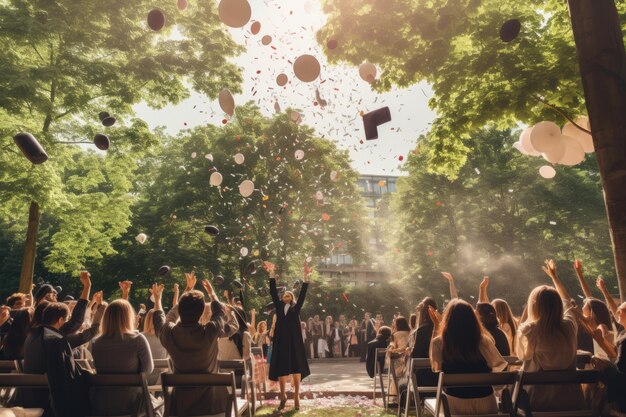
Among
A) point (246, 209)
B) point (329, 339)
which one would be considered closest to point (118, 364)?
point (329, 339)

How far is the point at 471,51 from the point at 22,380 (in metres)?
9.45

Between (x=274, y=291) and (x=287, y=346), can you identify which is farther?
(x=287, y=346)

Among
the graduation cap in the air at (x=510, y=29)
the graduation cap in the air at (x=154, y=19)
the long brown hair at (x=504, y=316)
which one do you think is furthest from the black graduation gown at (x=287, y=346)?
the graduation cap in the air at (x=154, y=19)

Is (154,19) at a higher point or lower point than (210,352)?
higher

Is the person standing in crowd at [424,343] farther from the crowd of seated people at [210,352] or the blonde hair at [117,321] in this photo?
the blonde hair at [117,321]

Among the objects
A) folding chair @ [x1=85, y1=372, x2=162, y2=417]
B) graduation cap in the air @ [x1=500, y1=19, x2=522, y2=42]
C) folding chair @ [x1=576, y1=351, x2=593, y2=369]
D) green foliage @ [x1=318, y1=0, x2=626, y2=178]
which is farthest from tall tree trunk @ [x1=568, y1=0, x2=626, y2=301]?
folding chair @ [x1=85, y1=372, x2=162, y2=417]

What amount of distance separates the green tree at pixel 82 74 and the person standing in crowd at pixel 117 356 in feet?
34.6

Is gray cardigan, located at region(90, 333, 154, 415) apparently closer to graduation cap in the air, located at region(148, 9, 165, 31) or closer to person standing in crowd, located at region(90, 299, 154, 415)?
person standing in crowd, located at region(90, 299, 154, 415)

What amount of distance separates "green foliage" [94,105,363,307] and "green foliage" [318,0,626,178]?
17.5 metres

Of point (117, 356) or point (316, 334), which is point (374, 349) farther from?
point (316, 334)

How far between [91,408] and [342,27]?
814cm

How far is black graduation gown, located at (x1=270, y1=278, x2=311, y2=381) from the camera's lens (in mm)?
8234

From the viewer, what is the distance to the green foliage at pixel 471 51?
8914mm

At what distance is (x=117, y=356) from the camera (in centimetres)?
438
